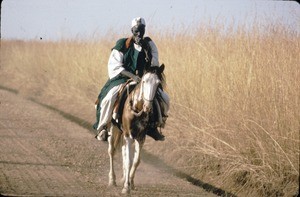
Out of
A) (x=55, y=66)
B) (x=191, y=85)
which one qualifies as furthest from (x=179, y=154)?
(x=55, y=66)

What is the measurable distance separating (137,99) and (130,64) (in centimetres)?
79

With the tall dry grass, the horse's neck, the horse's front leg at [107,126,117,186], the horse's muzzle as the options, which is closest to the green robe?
the horse's neck

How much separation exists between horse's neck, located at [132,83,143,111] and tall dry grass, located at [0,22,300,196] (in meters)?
1.34

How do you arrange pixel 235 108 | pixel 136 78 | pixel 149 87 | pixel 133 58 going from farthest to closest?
pixel 235 108
pixel 133 58
pixel 136 78
pixel 149 87

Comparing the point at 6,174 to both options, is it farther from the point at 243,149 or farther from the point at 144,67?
the point at 243,149

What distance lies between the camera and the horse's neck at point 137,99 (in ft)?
24.9

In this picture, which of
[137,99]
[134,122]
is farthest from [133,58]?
[134,122]

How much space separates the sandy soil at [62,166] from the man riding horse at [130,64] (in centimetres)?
76

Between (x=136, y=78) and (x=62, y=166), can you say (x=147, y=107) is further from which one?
(x=62, y=166)

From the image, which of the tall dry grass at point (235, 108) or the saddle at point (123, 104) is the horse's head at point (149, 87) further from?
the tall dry grass at point (235, 108)

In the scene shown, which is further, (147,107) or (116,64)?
(116,64)

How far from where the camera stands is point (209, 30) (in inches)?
430

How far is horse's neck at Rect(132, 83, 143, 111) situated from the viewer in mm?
7598

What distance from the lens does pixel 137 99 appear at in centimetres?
766
